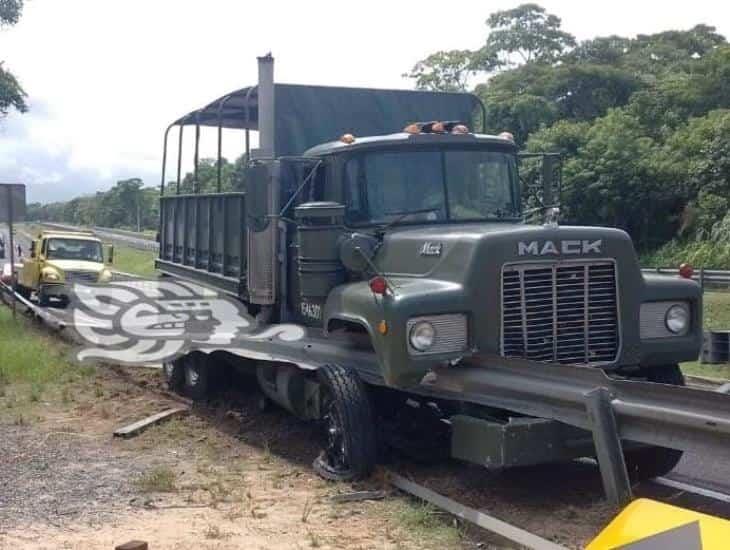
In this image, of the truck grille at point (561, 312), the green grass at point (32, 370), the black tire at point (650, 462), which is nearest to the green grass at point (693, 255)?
the green grass at point (32, 370)

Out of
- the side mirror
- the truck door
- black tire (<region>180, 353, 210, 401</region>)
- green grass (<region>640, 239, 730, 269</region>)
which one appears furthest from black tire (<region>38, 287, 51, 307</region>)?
green grass (<region>640, 239, 730, 269</region>)

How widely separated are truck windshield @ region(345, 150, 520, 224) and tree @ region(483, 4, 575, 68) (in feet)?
172

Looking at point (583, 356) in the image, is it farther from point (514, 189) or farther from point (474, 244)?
point (514, 189)

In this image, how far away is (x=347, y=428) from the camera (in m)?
7.59

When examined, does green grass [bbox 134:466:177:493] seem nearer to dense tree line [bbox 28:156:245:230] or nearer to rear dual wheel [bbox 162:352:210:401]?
rear dual wheel [bbox 162:352:210:401]

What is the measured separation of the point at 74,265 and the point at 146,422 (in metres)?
15.5

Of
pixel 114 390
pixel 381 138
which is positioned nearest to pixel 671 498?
pixel 381 138

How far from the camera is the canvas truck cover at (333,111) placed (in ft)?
33.6

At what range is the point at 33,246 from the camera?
25.7 metres

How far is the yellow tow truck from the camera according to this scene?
23641 mm

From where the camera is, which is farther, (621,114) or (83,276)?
(621,114)

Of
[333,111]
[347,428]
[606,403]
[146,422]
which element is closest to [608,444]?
[606,403]

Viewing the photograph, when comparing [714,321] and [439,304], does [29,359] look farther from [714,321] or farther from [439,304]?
[714,321]

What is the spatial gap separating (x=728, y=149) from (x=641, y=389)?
3014 centimetres
